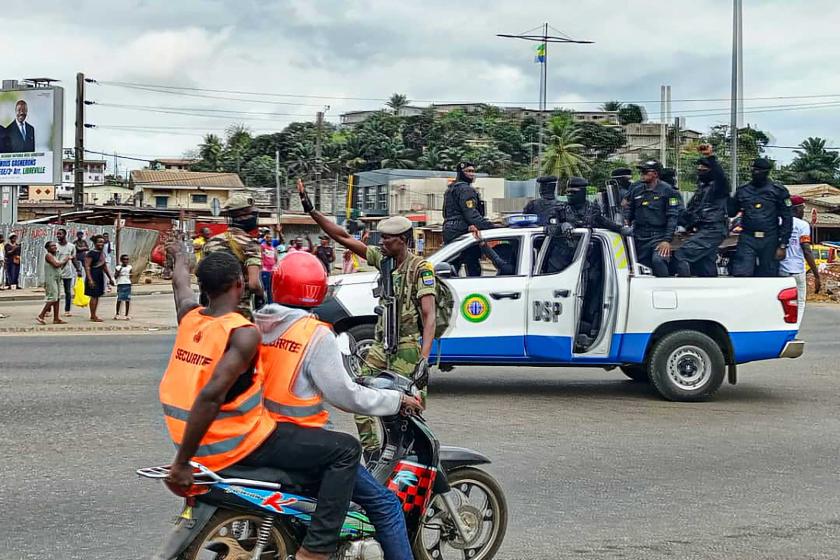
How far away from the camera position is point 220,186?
8056 centimetres

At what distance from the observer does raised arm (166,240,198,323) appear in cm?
443

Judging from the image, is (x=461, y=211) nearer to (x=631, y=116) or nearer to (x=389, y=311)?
(x=389, y=311)

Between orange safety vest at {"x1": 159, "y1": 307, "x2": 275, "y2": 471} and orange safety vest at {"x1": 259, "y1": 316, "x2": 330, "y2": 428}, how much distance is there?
123mm

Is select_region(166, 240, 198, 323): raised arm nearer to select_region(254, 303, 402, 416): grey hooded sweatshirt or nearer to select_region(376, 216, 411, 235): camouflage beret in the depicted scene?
select_region(254, 303, 402, 416): grey hooded sweatshirt

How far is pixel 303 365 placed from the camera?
4.18m

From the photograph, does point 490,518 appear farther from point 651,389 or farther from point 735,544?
point 651,389

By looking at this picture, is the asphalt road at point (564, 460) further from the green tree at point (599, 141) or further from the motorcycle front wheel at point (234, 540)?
the green tree at point (599, 141)

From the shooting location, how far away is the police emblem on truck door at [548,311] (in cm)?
1036

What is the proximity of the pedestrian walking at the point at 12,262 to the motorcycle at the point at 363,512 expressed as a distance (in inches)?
1041

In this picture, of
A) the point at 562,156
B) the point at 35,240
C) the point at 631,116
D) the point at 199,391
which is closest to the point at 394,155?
the point at 562,156

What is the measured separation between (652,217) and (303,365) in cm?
753

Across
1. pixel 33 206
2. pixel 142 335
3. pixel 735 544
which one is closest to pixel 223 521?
pixel 735 544

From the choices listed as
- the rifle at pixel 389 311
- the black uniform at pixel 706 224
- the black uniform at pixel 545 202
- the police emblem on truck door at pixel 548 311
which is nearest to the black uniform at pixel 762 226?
the black uniform at pixel 706 224

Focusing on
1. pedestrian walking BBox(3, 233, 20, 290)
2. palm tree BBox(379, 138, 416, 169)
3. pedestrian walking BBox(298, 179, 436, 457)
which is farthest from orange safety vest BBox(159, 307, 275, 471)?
palm tree BBox(379, 138, 416, 169)
